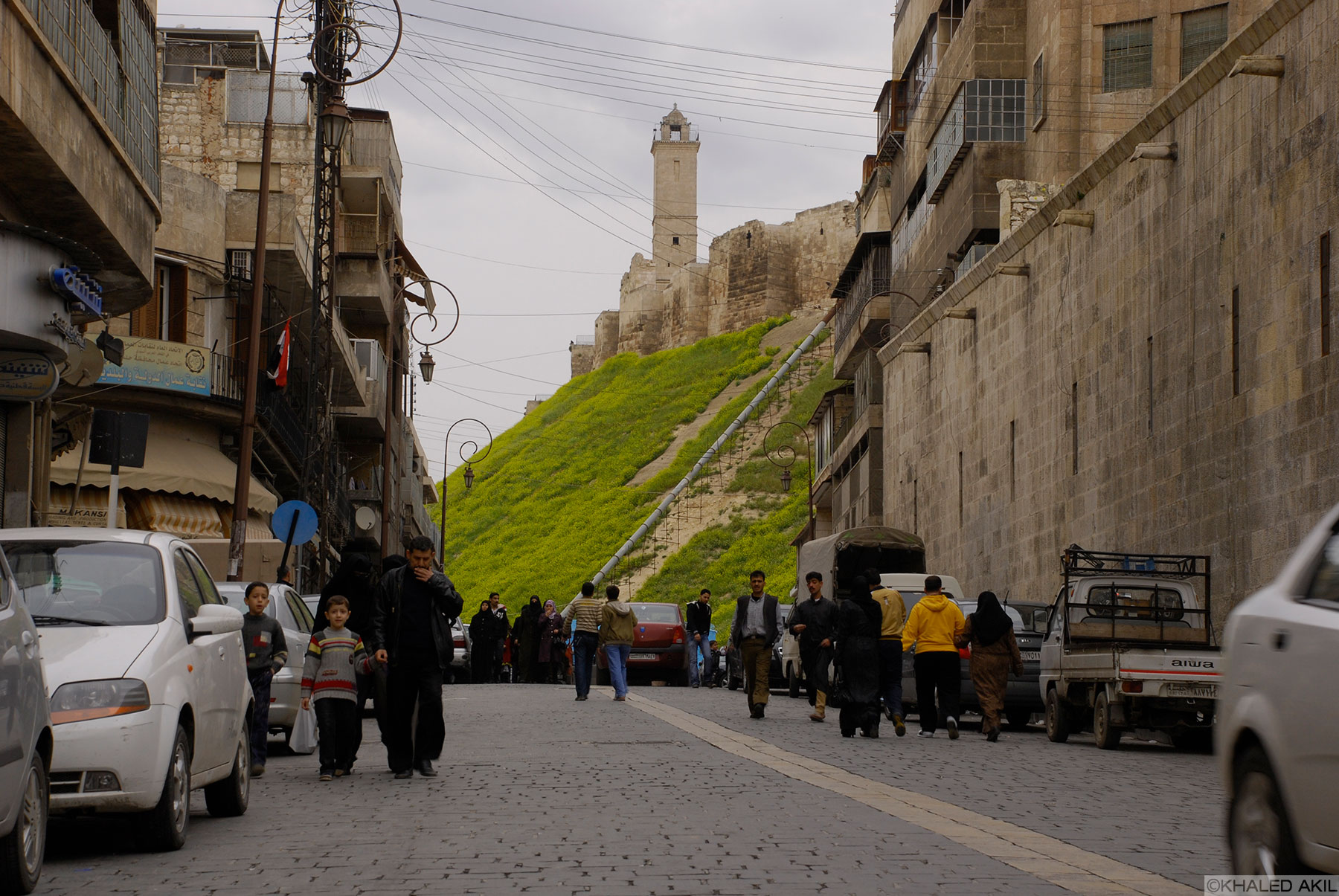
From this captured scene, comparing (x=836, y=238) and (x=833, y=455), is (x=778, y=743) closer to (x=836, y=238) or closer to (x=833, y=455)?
(x=833, y=455)

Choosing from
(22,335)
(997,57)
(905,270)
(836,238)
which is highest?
(836,238)

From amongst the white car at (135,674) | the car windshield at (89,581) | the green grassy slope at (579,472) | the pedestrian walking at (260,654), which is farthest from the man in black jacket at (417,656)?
the green grassy slope at (579,472)

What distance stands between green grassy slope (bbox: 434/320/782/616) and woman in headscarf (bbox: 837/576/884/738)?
68.0 m

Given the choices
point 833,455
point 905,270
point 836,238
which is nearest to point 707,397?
point 836,238

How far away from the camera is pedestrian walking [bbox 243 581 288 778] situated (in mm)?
13047

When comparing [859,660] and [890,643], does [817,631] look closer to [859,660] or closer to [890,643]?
[890,643]

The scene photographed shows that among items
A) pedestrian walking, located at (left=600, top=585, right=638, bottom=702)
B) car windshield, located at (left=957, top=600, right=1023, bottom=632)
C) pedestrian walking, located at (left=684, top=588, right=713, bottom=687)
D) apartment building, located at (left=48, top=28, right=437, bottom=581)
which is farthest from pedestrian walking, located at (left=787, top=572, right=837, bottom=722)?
pedestrian walking, located at (left=684, top=588, right=713, bottom=687)

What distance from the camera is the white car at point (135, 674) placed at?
321 inches

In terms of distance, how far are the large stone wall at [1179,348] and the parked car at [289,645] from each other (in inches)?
436

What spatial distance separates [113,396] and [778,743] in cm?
1649

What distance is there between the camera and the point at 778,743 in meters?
16.5

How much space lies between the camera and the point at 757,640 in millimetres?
20906

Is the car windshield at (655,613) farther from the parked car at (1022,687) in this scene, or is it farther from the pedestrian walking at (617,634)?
the parked car at (1022,687)

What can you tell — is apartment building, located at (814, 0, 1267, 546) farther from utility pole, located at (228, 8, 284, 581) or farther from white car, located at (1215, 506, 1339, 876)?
white car, located at (1215, 506, 1339, 876)
